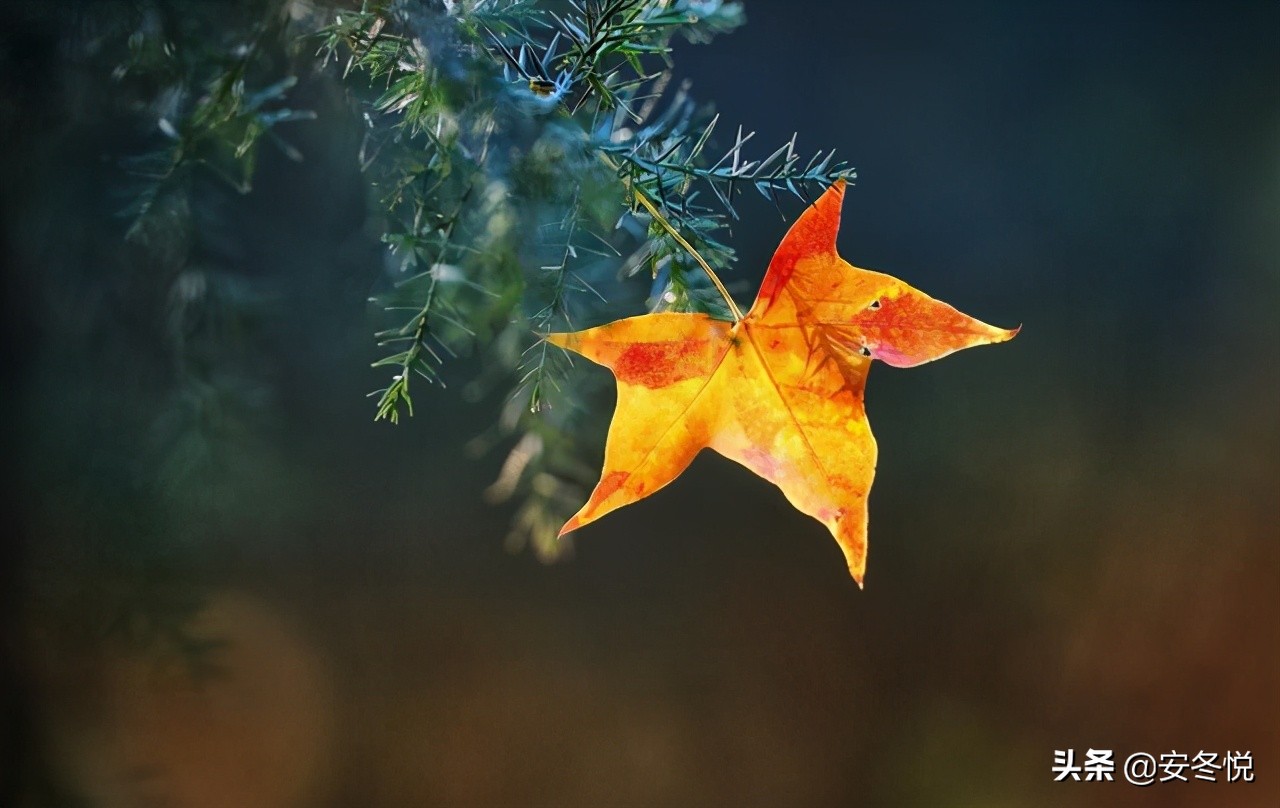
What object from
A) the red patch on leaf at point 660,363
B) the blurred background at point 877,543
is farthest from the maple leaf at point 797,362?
the blurred background at point 877,543

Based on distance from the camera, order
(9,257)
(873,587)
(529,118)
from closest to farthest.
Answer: (529,118)
(9,257)
(873,587)

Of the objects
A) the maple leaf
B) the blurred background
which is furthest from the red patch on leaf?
the blurred background

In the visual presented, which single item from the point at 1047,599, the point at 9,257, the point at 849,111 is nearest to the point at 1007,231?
the point at 849,111

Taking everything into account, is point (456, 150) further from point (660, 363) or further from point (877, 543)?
point (877, 543)

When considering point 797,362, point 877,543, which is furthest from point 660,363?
point 877,543

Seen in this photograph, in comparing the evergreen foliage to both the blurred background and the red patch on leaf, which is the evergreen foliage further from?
the blurred background

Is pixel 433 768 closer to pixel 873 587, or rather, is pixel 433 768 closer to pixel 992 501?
pixel 873 587
